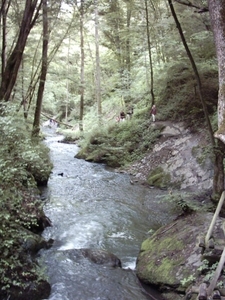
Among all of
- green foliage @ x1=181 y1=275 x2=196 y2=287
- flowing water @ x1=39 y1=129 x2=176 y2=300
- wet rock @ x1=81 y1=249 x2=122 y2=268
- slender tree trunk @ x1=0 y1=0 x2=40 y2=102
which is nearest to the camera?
green foliage @ x1=181 y1=275 x2=196 y2=287

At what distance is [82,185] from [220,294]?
9742mm

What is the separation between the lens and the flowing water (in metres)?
5.63

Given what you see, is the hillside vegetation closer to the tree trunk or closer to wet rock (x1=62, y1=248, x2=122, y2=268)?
the tree trunk

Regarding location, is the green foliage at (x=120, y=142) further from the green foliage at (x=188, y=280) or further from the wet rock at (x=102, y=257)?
the green foliage at (x=188, y=280)

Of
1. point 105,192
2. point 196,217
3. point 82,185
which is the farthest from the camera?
point 82,185

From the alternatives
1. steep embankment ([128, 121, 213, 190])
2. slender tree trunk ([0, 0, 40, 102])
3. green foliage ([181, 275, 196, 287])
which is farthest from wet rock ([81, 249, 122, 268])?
slender tree trunk ([0, 0, 40, 102])

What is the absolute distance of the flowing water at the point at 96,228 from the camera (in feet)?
18.5

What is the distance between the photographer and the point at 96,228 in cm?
838

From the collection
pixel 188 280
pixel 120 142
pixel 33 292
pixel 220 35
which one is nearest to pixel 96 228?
pixel 33 292

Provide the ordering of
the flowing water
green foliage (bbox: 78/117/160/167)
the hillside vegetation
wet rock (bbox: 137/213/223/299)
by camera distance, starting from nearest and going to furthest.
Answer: wet rock (bbox: 137/213/223/299)
the flowing water
the hillside vegetation
green foliage (bbox: 78/117/160/167)

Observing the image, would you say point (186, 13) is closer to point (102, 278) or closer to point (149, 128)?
point (149, 128)

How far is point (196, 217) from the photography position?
6.57 m

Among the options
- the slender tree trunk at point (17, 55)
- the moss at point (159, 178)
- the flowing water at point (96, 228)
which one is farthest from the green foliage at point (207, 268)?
the moss at point (159, 178)

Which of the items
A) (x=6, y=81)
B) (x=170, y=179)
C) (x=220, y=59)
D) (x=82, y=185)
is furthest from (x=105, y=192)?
(x=220, y=59)
